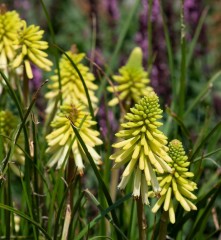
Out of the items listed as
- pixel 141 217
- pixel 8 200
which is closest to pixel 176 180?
pixel 141 217

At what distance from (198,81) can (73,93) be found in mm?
2319

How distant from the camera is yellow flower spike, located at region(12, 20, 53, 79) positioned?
2.57 m

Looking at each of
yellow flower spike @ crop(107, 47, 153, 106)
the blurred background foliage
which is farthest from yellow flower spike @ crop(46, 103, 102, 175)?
yellow flower spike @ crop(107, 47, 153, 106)

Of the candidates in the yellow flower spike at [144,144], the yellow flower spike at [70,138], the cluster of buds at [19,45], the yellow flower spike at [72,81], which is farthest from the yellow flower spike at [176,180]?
the yellow flower spike at [72,81]

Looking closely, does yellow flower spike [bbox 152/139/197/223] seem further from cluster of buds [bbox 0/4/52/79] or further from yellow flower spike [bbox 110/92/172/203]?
cluster of buds [bbox 0/4/52/79]

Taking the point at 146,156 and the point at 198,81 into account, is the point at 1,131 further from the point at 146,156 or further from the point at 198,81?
the point at 198,81

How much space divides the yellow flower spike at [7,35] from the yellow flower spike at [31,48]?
0.11 meters

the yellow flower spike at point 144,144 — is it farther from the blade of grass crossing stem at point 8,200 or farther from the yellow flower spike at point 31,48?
the yellow flower spike at point 31,48

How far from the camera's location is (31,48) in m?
2.60

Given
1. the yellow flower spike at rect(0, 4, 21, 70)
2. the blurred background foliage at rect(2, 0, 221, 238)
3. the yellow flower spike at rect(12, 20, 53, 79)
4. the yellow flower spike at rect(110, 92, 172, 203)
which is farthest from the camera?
the blurred background foliage at rect(2, 0, 221, 238)

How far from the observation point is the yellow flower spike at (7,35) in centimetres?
271

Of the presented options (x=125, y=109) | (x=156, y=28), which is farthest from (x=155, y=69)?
(x=125, y=109)

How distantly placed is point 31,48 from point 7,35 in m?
0.22

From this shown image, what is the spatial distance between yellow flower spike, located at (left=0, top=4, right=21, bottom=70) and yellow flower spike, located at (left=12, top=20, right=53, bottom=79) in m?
0.11
